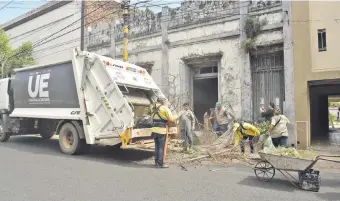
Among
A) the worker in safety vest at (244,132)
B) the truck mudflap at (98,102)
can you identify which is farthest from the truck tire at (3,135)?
the worker in safety vest at (244,132)

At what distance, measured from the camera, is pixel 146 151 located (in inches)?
361

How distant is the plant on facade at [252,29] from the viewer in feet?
35.0

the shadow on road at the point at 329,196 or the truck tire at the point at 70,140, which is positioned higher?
the truck tire at the point at 70,140

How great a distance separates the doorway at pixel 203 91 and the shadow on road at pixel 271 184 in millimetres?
7194

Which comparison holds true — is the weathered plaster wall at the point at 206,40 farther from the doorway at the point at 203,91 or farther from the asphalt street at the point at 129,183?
→ the asphalt street at the point at 129,183

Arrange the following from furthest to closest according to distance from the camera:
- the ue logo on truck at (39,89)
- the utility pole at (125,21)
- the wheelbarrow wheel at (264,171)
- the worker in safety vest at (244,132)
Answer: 1. the utility pole at (125,21)
2. the ue logo on truck at (39,89)
3. the worker in safety vest at (244,132)
4. the wheelbarrow wheel at (264,171)

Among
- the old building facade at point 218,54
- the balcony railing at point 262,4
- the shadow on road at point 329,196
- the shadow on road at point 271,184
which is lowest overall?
the shadow on road at point 329,196

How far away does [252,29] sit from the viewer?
1078 cm

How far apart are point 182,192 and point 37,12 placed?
19487mm

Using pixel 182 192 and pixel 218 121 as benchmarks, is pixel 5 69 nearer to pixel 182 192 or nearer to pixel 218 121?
pixel 218 121

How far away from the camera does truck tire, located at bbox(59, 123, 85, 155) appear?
26.8 ft

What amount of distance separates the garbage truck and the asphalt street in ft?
2.50

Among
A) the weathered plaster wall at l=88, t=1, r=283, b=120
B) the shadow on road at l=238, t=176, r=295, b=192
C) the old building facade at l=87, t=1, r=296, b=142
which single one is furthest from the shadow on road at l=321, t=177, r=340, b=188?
the weathered plaster wall at l=88, t=1, r=283, b=120

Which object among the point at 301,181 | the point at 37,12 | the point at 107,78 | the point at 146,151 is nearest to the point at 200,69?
the point at 146,151
